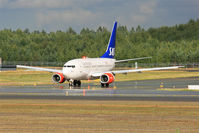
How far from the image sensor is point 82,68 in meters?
61.6

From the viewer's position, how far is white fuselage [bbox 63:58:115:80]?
60062mm

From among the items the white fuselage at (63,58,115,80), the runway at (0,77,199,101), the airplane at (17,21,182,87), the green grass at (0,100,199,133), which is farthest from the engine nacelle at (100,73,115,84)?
the green grass at (0,100,199,133)

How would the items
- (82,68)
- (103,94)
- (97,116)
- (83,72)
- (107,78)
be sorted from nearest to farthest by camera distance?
(97,116) → (103,94) → (107,78) → (82,68) → (83,72)

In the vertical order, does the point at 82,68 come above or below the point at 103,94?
above

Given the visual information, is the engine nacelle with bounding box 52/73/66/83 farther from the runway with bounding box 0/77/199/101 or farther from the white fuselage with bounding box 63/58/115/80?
the runway with bounding box 0/77/199/101

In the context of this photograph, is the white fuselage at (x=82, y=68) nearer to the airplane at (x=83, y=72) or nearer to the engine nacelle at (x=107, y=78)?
the airplane at (x=83, y=72)

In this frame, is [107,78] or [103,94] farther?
[107,78]

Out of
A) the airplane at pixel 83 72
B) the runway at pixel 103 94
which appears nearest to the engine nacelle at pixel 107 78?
the airplane at pixel 83 72

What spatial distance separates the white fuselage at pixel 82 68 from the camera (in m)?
60.1

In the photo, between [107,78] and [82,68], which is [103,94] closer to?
[107,78]

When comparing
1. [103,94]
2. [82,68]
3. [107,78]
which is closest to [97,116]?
[103,94]

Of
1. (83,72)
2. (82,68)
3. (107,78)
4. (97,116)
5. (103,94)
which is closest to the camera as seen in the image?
(97,116)

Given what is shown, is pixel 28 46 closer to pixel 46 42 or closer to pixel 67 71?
pixel 46 42

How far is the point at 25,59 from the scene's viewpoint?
6176 inches
